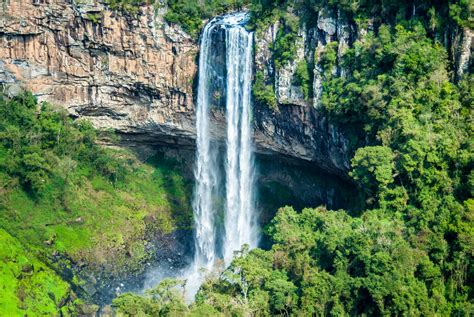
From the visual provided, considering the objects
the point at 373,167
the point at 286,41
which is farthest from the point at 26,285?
the point at 286,41

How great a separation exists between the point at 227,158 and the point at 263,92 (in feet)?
13.4

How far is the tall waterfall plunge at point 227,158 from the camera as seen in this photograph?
3541 cm

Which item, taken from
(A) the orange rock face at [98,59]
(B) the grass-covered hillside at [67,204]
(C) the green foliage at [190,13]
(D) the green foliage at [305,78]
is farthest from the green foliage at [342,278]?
(C) the green foliage at [190,13]

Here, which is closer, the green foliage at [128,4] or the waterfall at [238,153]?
the waterfall at [238,153]

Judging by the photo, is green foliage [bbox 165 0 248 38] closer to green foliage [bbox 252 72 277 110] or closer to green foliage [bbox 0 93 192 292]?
green foliage [bbox 252 72 277 110]

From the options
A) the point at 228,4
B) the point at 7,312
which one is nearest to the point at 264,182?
the point at 228,4

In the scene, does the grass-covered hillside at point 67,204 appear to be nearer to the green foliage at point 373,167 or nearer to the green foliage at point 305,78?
the green foliage at point 305,78

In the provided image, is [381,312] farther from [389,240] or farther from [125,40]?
[125,40]

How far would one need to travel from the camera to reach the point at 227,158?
121ft

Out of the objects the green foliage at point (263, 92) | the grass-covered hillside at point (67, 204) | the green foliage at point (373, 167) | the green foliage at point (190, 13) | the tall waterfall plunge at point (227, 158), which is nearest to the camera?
the green foliage at point (373, 167)

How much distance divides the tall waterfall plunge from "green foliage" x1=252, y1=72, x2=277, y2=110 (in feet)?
1.90

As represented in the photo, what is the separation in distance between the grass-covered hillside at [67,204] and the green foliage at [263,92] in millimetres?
8118

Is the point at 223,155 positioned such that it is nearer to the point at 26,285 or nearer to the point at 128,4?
the point at 128,4

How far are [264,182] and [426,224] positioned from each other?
13.5m
